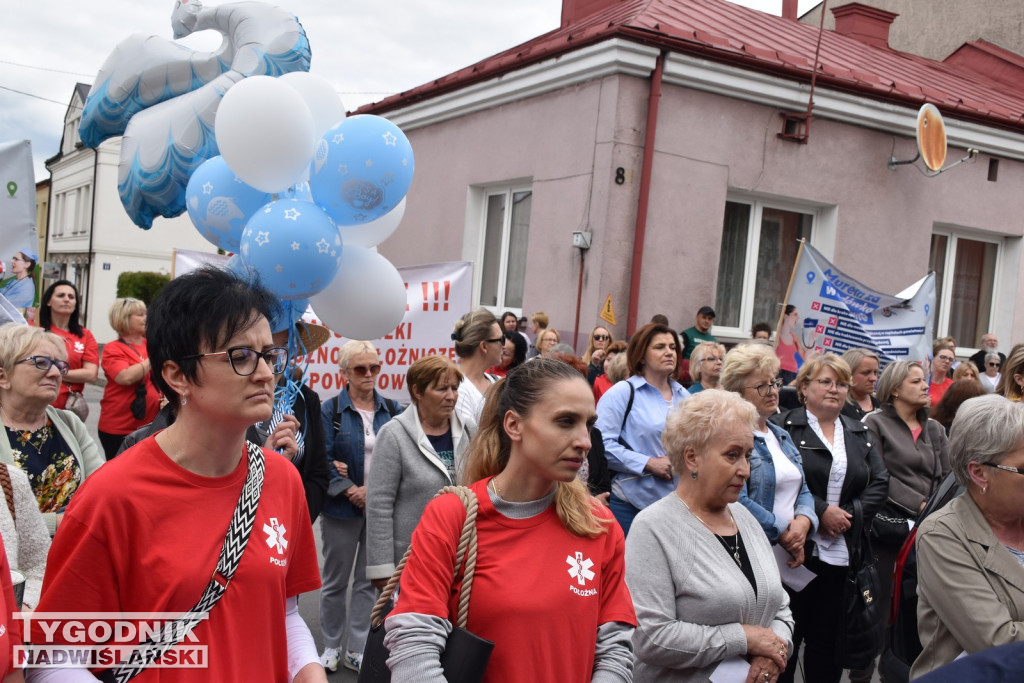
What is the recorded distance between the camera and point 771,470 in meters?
4.56

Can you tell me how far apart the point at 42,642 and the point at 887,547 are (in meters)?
4.86

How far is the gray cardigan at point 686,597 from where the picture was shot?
10.2 ft

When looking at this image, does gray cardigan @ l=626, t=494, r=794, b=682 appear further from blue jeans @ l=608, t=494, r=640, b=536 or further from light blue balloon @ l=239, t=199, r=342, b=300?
blue jeans @ l=608, t=494, r=640, b=536

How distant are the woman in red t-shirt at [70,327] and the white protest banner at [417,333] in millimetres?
1939

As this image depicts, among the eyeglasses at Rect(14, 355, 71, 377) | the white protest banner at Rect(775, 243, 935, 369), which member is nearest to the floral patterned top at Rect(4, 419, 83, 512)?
the eyeglasses at Rect(14, 355, 71, 377)

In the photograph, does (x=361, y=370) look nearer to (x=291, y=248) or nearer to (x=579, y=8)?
(x=291, y=248)

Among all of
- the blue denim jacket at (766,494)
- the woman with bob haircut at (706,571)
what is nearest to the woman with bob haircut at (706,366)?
the blue denim jacket at (766,494)

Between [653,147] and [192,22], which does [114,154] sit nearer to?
[653,147]

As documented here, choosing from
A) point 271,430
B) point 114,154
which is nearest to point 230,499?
point 271,430

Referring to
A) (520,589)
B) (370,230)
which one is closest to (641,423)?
(370,230)

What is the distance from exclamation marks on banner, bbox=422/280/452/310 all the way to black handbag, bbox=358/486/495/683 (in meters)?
4.45

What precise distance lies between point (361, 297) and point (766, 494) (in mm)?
2264

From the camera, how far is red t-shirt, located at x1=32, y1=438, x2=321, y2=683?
1.97 metres

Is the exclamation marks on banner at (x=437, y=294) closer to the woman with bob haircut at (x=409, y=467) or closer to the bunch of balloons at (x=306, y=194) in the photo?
the woman with bob haircut at (x=409, y=467)
